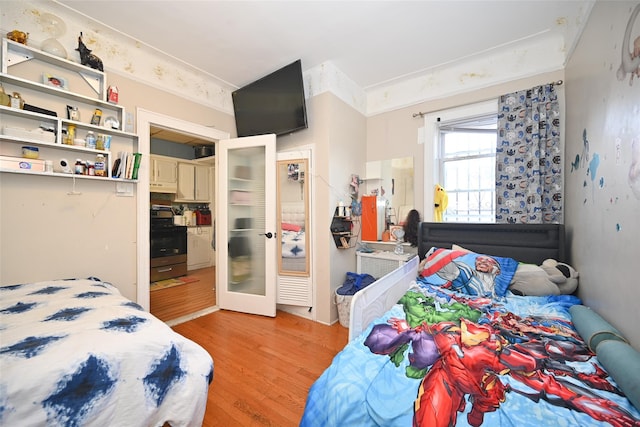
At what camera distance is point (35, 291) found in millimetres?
1500

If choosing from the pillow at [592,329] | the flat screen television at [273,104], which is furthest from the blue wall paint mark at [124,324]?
the flat screen television at [273,104]

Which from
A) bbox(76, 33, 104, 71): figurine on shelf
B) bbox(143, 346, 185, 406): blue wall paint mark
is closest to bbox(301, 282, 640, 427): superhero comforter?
bbox(143, 346, 185, 406): blue wall paint mark

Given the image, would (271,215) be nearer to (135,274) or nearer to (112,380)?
(135,274)

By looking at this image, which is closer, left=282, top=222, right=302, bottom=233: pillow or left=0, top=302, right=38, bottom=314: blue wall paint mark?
left=0, top=302, right=38, bottom=314: blue wall paint mark

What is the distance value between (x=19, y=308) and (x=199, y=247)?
387 centimetres

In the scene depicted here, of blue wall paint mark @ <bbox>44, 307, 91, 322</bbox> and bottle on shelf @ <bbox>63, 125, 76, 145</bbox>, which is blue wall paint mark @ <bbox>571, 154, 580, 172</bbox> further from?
bottle on shelf @ <bbox>63, 125, 76, 145</bbox>

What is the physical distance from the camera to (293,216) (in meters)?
2.85

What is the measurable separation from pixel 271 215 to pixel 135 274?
1383mm

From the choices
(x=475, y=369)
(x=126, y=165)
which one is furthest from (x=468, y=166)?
(x=126, y=165)

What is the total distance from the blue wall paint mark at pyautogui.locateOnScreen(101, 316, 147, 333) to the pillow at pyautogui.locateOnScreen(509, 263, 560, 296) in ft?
7.79

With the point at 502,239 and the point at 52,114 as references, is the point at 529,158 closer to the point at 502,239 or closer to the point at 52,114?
the point at 502,239

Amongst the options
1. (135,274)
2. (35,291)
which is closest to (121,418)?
(35,291)

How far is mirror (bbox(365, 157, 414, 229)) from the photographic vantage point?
2836 millimetres

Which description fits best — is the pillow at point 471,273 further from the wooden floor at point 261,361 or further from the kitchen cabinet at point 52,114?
the kitchen cabinet at point 52,114
